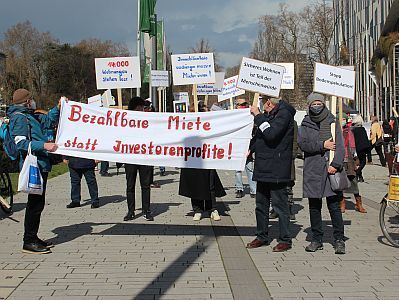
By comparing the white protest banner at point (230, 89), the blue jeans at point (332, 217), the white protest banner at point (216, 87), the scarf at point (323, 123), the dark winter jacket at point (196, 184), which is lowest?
the blue jeans at point (332, 217)

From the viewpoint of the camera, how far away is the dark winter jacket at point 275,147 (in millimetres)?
7598

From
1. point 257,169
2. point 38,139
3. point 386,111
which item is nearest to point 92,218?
point 38,139

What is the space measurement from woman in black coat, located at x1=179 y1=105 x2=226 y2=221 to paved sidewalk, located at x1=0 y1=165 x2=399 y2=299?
23cm

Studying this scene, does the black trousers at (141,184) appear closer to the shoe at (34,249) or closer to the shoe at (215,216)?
the shoe at (215,216)

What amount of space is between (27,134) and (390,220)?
505 centimetres

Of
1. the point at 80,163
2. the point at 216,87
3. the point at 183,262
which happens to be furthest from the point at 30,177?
the point at 216,87

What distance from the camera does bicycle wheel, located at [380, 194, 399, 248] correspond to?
8.09m

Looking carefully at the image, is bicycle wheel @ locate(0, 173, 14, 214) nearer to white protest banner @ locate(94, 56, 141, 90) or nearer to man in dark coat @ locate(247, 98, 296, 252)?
white protest banner @ locate(94, 56, 141, 90)

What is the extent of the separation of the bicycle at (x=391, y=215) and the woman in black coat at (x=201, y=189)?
2.85 m

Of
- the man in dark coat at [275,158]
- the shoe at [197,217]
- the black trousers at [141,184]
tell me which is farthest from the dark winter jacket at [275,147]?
the black trousers at [141,184]

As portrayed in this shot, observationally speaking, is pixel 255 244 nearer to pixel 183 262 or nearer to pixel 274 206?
pixel 274 206

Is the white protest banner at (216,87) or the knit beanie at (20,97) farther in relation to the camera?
the white protest banner at (216,87)

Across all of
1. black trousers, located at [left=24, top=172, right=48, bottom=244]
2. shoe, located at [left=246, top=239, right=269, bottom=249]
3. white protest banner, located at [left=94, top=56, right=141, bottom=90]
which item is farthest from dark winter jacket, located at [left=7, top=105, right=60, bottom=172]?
white protest banner, located at [left=94, top=56, right=141, bottom=90]

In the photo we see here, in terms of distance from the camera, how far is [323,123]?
7.72 m
